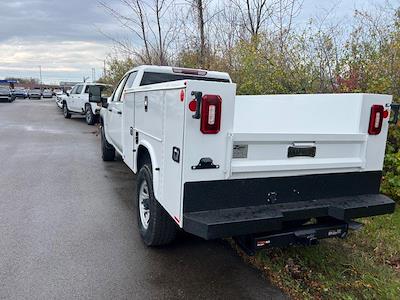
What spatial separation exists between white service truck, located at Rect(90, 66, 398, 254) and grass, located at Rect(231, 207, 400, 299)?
439mm

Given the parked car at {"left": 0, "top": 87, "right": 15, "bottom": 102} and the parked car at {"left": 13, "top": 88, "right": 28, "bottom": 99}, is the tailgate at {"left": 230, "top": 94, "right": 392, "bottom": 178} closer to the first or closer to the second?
the parked car at {"left": 0, "top": 87, "right": 15, "bottom": 102}

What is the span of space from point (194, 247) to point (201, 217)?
141cm

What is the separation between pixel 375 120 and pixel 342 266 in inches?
59.4

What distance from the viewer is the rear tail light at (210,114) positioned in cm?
271

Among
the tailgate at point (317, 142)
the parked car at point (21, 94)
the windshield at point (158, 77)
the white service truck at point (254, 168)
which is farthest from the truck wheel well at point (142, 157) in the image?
the parked car at point (21, 94)

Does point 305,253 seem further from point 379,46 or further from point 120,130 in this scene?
point 379,46

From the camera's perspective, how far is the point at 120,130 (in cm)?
584

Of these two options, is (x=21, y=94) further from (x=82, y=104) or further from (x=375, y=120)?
(x=375, y=120)

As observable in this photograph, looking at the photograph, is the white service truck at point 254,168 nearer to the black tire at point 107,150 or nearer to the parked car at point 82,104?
the black tire at point 107,150

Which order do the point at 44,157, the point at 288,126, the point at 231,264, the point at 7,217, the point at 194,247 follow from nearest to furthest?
1. the point at 231,264
2. the point at 194,247
3. the point at 288,126
4. the point at 7,217
5. the point at 44,157

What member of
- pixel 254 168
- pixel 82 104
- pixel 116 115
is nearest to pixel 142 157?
pixel 254 168

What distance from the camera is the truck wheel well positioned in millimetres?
4086

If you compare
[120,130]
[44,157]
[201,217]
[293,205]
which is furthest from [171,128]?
[44,157]

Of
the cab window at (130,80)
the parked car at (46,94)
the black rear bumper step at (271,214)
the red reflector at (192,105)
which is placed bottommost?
the parked car at (46,94)
